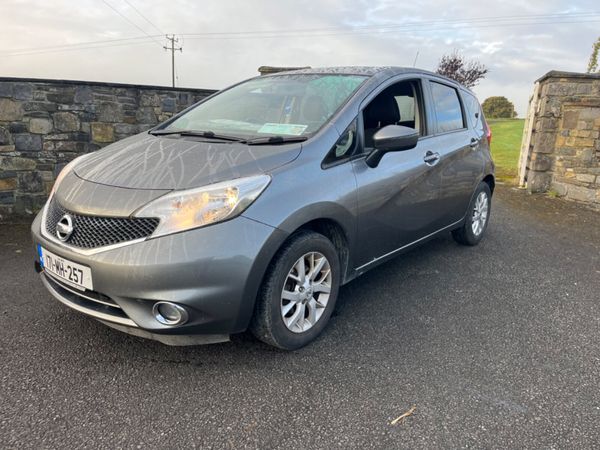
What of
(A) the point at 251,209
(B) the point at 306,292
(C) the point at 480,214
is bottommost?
(B) the point at 306,292

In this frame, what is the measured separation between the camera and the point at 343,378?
2.37 m

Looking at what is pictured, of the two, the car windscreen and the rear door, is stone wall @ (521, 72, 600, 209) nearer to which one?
the rear door

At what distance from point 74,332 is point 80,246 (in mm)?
776

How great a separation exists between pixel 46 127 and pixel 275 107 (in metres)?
3.39

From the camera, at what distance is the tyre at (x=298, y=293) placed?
2.34 meters

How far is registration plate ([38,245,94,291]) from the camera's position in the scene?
7.21 feet

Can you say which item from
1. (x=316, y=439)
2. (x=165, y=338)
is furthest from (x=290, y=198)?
(x=316, y=439)

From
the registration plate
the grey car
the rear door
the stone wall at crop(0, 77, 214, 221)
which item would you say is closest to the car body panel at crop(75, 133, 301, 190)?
the grey car

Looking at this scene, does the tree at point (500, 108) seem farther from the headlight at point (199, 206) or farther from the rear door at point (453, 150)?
the headlight at point (199, 206)

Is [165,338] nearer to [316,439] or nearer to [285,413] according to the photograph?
[285,413]

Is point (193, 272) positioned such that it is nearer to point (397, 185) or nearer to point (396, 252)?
point (397, 185)

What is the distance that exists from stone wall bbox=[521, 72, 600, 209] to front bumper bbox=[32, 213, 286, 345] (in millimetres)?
6546

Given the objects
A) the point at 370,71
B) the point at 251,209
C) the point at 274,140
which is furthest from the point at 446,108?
the point at 251,209

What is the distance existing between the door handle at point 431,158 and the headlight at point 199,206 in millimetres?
1700
